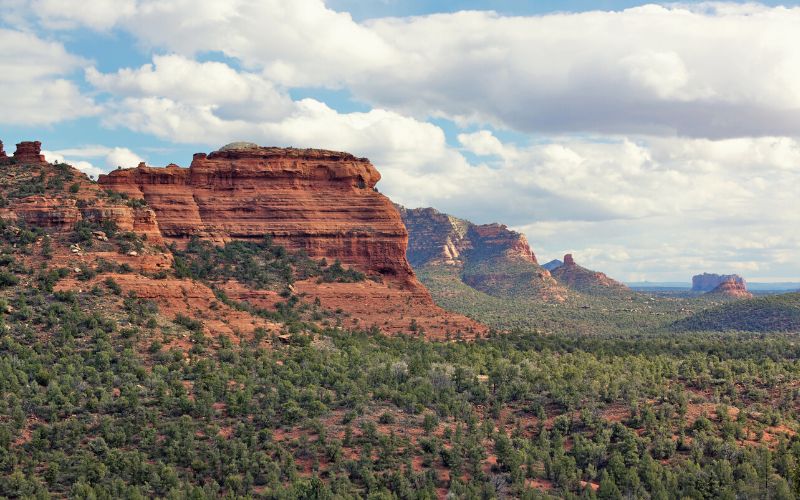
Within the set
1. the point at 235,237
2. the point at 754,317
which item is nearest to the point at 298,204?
the point at 235,237

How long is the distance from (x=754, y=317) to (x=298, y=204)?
94.4 m

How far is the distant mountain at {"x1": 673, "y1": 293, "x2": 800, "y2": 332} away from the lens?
162m

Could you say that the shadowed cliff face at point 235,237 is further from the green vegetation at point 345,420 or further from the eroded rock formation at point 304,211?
the green vegetation at point 345,420

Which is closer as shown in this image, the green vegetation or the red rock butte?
the green vegetation

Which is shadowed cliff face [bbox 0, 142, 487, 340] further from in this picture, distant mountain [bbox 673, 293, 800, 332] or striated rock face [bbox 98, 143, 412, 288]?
distant mountain [bbox 673, 293, 800, 332]

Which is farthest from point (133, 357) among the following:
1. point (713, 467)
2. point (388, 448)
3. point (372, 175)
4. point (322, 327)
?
point (372, 175)

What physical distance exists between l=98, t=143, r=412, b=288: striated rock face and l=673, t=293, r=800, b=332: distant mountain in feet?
252

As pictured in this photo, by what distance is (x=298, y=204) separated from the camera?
108688 millimetres

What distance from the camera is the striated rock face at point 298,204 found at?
10694cm

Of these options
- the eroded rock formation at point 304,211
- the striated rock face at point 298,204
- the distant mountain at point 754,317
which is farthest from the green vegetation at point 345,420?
the distant mountain at point 754,317

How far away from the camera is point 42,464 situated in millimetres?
57969

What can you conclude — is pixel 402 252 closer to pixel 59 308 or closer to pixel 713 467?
pixel 59 308

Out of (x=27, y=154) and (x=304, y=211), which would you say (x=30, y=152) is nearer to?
(x=27, y=154)

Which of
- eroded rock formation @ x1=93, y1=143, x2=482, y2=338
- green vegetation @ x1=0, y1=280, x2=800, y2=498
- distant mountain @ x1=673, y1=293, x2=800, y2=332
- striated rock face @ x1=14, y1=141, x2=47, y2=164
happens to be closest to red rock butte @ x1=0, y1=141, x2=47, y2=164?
striated rock face @ x1=14, y1=141, x2=47, y2=164
